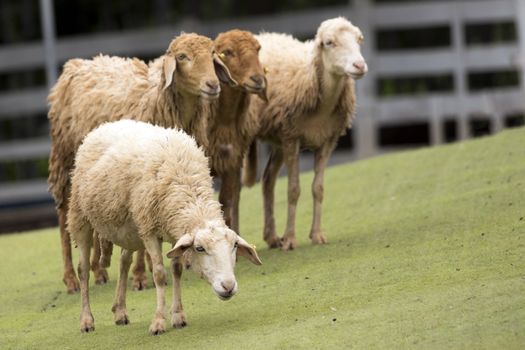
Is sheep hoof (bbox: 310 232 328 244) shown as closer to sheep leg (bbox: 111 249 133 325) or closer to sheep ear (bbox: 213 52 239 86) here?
sheep ear (bbox: 213 52 239 86)

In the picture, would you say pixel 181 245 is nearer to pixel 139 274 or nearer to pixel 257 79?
pixel 139 274

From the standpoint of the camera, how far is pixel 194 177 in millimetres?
8711

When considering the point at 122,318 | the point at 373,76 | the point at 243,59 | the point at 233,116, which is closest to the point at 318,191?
the point at 233,116

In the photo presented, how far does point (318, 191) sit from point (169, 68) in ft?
6.42

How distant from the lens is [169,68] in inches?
410

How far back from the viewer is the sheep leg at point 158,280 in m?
8.61

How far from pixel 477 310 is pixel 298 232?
4884 millimetres

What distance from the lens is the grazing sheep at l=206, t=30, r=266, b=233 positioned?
1098cm

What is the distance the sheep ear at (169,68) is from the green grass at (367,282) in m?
1.57

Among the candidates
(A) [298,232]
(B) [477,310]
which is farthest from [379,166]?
(B) [477,310]

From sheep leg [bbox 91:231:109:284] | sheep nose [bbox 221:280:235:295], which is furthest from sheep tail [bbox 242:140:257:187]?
sheep nose [bbox 221:280:235:295]

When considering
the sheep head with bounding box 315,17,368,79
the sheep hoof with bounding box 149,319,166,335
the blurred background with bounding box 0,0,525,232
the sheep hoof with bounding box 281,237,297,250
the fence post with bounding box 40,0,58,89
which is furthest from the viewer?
the fence post with bounding box 40,0,58,89

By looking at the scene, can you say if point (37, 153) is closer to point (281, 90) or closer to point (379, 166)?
point (379, 166)

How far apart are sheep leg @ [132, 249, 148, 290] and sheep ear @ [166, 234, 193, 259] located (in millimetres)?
2363
